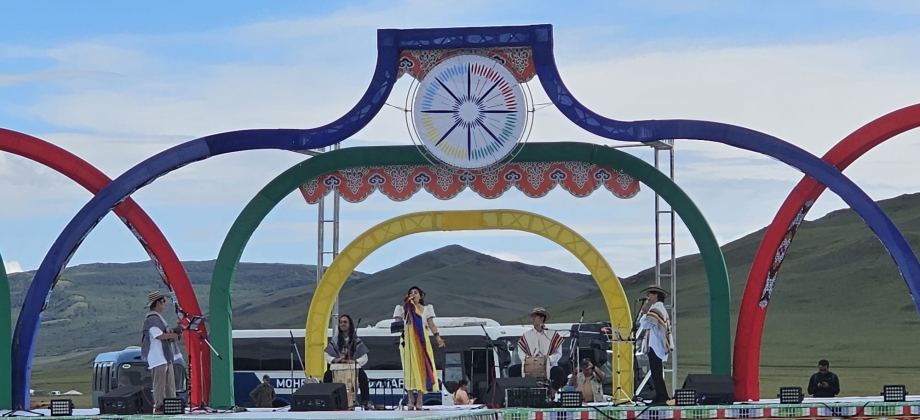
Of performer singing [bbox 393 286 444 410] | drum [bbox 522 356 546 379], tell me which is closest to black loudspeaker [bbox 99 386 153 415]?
performer singing [bbox 393 286 444 410]

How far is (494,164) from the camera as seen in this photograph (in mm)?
16391

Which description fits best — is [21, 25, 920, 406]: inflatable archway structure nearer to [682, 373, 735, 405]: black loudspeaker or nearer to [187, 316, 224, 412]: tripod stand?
[187, 316, 224, 412]: tripod stand

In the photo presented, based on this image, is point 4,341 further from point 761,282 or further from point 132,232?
point 761,282

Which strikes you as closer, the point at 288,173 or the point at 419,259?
the point at 288,173

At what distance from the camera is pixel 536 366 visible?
15.3 meters

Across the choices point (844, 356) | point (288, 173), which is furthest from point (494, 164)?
point (844, 356)

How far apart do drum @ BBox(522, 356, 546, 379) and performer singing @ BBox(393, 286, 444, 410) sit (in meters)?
1.27

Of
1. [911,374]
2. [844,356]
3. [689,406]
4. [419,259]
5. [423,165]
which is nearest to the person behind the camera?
[689,406]

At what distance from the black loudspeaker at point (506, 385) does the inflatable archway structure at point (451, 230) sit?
3692 mm

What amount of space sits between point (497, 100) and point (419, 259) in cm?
11503

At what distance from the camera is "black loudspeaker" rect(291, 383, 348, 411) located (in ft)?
43.3

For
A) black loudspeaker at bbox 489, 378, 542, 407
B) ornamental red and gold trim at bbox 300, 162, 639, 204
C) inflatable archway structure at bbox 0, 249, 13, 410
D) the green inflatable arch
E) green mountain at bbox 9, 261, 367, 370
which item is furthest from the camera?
green mountain at bbox 9, 261, 367, 370

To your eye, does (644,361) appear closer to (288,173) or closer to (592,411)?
(288,173)

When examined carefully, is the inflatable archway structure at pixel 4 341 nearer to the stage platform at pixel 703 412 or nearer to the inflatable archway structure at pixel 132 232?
the inflatable archway structure at pixel 132 232
